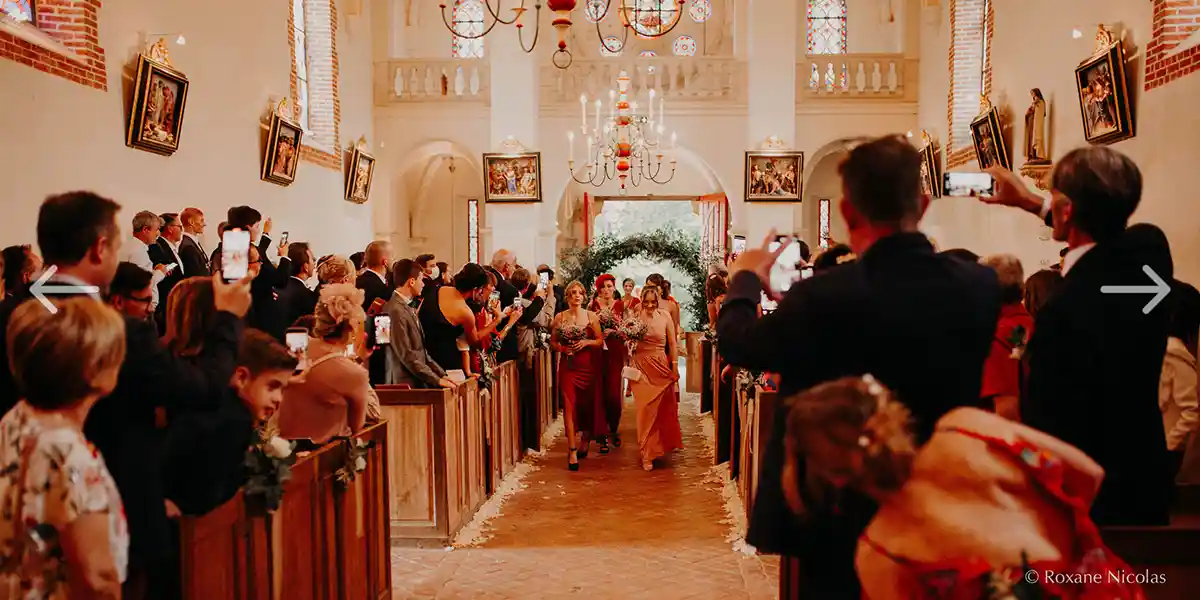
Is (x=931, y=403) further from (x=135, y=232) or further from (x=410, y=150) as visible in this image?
(x=410, y=150)

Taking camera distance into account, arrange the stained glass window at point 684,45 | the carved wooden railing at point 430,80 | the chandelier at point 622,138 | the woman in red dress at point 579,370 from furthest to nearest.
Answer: the stained glass window at point 684,45 < the carved wooden railing at point 430,80 < the chandelier at point 622,138 < the woman in red dress at point 579,370

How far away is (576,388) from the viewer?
925 centimetres

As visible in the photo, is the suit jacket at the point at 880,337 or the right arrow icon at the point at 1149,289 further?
the right arrow icon at the point at 1149,289

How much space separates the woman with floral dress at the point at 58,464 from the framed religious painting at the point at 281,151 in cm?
977

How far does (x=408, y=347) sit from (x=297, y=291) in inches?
92.5

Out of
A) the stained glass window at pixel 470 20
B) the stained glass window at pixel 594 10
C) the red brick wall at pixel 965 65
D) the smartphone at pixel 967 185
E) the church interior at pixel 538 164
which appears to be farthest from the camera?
the stained glass window at pixel 470 20

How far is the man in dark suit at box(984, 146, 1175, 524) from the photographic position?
101 inches

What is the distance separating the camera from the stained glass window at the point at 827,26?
1905 cm

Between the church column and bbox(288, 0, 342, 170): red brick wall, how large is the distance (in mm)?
2834

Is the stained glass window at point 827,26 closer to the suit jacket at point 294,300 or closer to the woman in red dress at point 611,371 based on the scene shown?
the woman in red dress at point 611,371

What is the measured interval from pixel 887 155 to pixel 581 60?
50.4 ft

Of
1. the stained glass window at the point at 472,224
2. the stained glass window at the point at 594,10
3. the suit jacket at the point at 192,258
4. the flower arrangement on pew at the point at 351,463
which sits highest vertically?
the stained glass window at the point at 594,10

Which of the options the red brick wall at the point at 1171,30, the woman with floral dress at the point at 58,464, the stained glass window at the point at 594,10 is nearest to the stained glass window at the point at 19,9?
the stained glass window at the point at 594,10

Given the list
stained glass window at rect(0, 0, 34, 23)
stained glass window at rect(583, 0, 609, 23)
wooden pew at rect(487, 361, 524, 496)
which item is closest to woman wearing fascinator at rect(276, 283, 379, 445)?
wooden pew at rect(487, 361, 524, 496)
